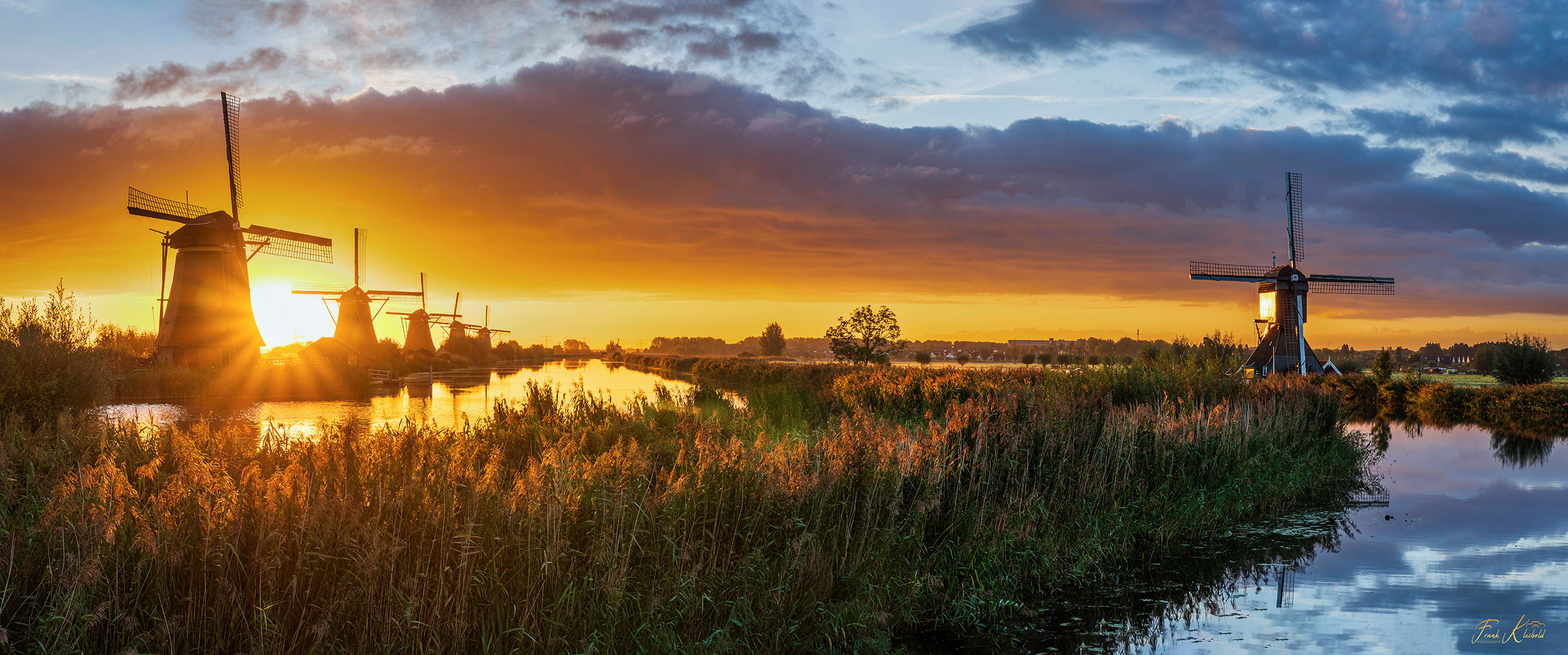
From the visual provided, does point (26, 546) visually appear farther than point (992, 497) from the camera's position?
No

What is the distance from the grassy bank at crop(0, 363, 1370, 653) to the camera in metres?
5.19

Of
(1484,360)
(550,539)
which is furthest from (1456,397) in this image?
(1484,360)

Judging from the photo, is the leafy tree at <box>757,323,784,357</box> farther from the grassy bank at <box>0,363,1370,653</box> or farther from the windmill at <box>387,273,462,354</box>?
the grassy bank at <box>0,363,1370,653</box>

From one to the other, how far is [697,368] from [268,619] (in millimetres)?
74748

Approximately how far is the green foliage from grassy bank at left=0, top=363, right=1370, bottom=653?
11123 mm

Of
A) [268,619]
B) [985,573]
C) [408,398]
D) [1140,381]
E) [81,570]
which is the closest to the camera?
[81,570]

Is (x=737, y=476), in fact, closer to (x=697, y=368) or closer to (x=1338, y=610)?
(x=1338, y=610)

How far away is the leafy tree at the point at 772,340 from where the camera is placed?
110000mm

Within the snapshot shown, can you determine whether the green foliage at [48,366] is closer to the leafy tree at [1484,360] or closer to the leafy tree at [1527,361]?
the leafy tree at [1527,361]

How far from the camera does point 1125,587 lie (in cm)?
920

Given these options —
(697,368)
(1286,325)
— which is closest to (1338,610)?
(1286,325)

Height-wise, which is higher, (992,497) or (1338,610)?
(992,497)

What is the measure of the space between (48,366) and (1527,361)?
243ft
